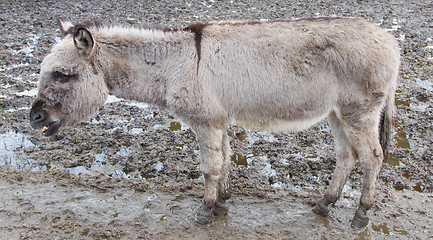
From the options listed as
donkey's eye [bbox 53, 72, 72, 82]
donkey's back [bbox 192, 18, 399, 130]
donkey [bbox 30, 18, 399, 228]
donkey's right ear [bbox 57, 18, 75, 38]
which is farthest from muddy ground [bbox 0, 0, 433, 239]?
donkey's right ear [bbox 57, 18, 75, 38]

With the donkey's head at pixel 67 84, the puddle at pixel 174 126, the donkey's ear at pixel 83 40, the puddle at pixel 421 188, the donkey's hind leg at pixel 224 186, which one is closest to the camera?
the donkey's ear at pixel 83 40

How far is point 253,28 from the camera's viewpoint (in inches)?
156

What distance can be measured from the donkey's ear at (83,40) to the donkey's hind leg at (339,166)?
2.81 m

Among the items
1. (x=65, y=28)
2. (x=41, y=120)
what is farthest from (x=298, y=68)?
(x=41, y=120)

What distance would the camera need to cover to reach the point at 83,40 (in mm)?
3566

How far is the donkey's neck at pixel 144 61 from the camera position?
381 cm

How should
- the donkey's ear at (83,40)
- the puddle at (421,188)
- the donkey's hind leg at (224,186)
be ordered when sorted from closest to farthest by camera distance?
the donkey's ear at (83,40)
the donkey's hind leg at (224,186)
the puddle at (421,188)

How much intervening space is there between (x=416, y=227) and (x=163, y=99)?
10.5 ft

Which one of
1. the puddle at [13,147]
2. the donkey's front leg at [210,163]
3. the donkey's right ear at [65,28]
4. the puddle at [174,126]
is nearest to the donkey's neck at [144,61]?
the donkey's right ear at [65,28]

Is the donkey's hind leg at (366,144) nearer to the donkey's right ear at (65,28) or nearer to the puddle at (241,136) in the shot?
the puddle at (241,136)

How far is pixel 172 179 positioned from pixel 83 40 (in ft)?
7.24

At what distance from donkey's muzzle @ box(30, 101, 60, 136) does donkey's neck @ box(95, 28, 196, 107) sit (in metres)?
0.70

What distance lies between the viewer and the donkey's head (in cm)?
364

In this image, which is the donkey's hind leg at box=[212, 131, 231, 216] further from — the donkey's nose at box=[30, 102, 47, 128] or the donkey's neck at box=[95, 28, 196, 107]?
the donkey's nose at box=[30, 102, 47, 128]
